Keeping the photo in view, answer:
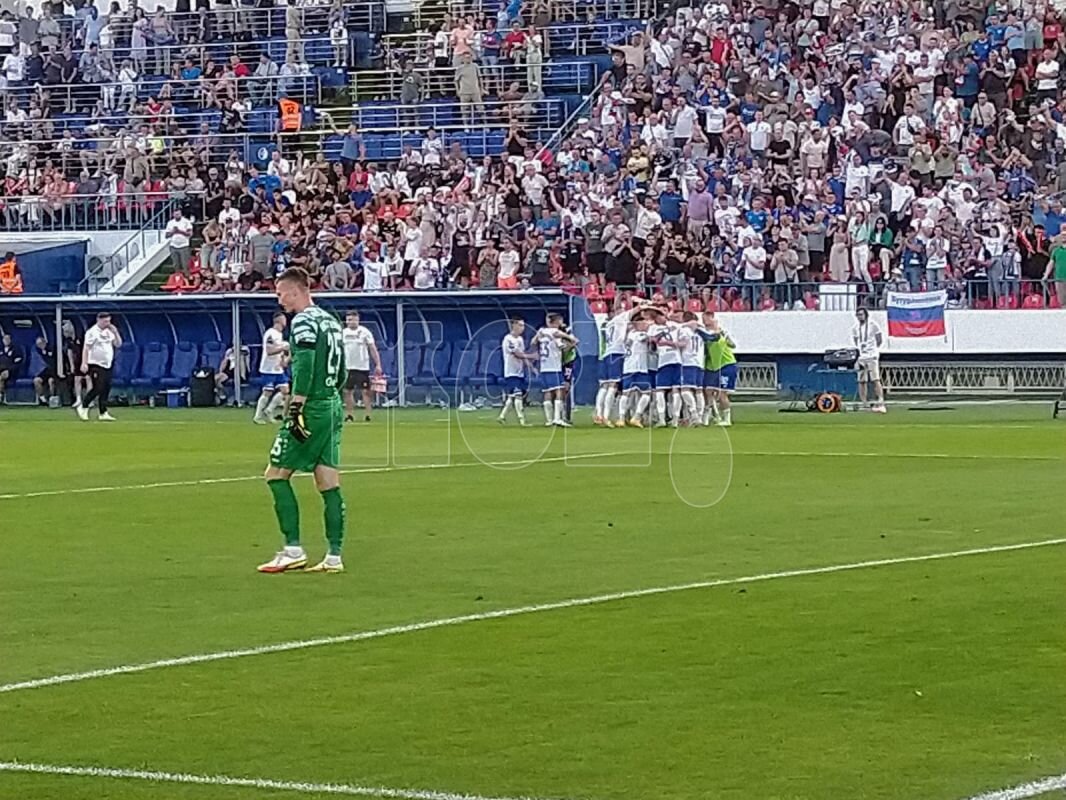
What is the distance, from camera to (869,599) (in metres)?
12.9

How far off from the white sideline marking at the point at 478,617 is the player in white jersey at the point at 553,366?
64.0ft

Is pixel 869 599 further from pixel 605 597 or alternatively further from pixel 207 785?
pixel 207 785

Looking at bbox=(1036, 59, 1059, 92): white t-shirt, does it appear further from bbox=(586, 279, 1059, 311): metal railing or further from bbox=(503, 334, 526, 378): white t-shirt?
bbox=(503, 334, 526, 378): white t-shirt

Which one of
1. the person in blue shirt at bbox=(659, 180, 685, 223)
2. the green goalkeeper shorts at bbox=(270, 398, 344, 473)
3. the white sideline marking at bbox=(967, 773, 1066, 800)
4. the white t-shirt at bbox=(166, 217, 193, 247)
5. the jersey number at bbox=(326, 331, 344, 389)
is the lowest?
the white sideline marking at bbox=(967, 773, 1066, 800)

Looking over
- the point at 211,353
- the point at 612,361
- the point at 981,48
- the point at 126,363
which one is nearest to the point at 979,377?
the point at 981,48

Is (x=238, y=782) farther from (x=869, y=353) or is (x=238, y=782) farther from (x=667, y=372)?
(x=869, y=353)

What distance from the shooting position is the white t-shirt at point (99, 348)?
132 feet

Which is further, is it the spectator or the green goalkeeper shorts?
the spectator

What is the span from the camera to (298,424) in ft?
47.5

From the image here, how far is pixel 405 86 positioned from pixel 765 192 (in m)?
12.1

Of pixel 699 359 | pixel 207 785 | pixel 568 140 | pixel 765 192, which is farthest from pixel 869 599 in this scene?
pixel 568 140

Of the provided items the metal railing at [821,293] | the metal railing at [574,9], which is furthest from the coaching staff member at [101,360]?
the metal railing at [574,9]

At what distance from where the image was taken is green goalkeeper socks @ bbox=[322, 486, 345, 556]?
14.7 m

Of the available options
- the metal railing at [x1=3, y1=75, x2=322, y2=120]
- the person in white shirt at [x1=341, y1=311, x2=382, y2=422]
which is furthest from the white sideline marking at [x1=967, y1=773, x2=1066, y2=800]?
the metal railing at [x1=3, y1=75, x2=322, y2=120]
